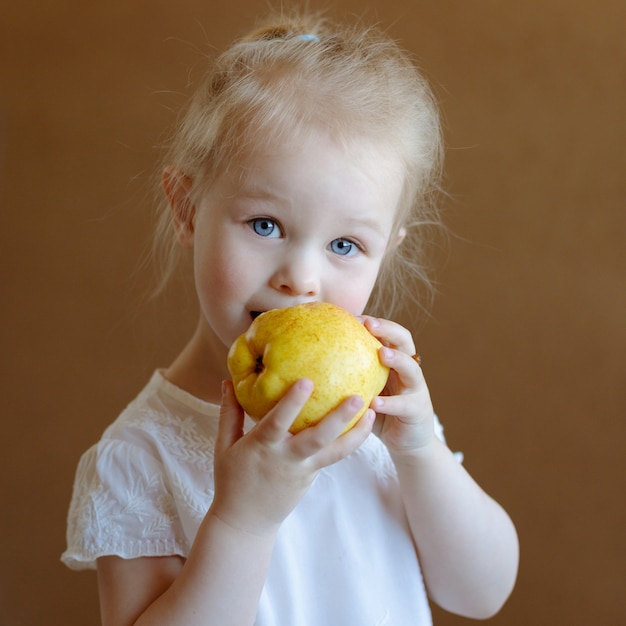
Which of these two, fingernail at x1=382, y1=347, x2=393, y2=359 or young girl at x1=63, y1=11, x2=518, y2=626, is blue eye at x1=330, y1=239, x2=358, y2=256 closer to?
young girl at x1=63, y1=11, x2=518, y2=626

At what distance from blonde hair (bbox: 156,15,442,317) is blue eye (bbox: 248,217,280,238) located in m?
0.09

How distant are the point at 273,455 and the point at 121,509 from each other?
0.28 meters

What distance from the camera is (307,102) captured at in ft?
3.22

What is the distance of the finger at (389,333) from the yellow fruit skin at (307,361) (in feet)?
0.16

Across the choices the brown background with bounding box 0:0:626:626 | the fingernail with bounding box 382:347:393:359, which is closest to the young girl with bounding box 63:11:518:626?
the fingernail with bounding box 382:347:393:359

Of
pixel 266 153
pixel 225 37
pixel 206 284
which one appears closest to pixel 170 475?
pixel 206 284

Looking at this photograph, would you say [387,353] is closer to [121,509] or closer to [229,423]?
[229,423]

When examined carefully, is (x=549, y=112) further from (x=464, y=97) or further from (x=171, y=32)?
(x=171, y=32)

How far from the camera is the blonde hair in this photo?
3.20 ft

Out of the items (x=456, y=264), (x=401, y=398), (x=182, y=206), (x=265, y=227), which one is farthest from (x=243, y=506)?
(x=456, y=264)

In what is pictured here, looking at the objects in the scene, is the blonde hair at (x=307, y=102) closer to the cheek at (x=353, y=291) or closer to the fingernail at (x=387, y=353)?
the cheek at (x=353, y=291)

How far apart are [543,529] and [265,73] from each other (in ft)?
4.23

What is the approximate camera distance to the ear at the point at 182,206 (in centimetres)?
108

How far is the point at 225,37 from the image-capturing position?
200 centimetres
